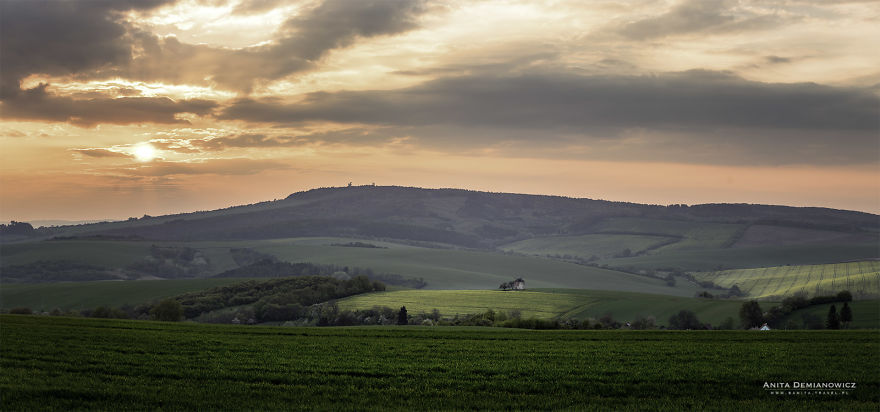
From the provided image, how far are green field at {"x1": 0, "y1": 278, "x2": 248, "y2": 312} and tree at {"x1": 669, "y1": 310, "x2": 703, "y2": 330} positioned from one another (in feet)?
359

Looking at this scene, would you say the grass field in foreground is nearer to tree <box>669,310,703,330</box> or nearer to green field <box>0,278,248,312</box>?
tree <box>669,310,703,330</box>

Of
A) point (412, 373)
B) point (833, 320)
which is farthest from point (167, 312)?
point (833, 320)

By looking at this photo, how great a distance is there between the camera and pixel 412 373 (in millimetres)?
25469

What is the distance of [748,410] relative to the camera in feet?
66.2

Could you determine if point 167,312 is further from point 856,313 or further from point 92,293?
point 856,313

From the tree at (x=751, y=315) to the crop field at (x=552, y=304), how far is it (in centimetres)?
353

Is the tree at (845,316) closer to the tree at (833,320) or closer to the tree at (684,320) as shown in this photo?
the tree at (833,320)

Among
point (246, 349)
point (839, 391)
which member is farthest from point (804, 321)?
point (246, 349)

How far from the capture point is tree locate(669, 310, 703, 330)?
342ft

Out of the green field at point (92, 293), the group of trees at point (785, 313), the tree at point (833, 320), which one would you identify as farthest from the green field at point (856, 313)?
the green field at point (92, 293)

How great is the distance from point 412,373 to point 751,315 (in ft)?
283

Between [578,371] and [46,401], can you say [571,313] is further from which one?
[46,401]

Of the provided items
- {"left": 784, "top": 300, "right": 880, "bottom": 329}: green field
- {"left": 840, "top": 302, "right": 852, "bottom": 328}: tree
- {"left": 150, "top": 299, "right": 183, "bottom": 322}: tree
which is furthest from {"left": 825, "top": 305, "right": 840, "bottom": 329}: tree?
{"left": 150, "top": 299, "right": 183, "bottom": 322}: tree

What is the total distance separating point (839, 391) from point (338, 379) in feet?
57.6
